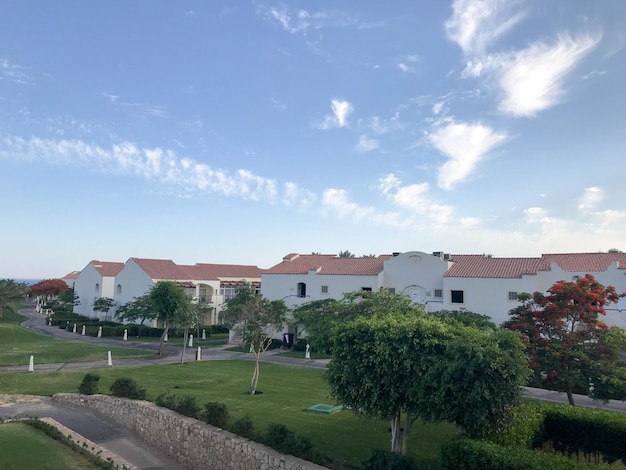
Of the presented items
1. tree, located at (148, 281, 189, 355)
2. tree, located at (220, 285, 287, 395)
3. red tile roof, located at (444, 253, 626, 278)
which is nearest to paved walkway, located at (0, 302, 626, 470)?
tree, located at (148, 281, 189, 355)

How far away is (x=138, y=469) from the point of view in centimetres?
1333

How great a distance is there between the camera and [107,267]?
60062mm

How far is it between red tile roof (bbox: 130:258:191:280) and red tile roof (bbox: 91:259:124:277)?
7.43 m

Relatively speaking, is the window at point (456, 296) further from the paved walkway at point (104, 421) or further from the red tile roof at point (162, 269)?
the red tile roof at point (162, 269)

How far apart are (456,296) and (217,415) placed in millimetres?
25899

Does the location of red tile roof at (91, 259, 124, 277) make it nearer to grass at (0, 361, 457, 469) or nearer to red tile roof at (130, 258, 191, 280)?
red tile roof at (130, 258, 191, 280)

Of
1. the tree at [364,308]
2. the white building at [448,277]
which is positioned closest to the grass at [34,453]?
the tree at [364,308]

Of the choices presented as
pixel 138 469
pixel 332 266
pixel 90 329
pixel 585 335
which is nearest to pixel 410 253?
pixel 332 266

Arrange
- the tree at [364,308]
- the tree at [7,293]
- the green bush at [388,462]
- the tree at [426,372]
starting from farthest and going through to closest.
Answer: the tree at [7,293], the tree at [364,308], the green bush at [388,462], the tree at [426,372]

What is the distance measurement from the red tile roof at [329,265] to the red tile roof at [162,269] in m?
14.2

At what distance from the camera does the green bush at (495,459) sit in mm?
8180

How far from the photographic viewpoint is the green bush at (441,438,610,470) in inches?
322

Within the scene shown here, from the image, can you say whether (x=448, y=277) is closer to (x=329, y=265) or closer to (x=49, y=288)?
(x=329, y=265)

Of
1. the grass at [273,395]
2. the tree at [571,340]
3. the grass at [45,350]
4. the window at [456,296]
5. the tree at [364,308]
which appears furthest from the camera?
the window at [456,296]
